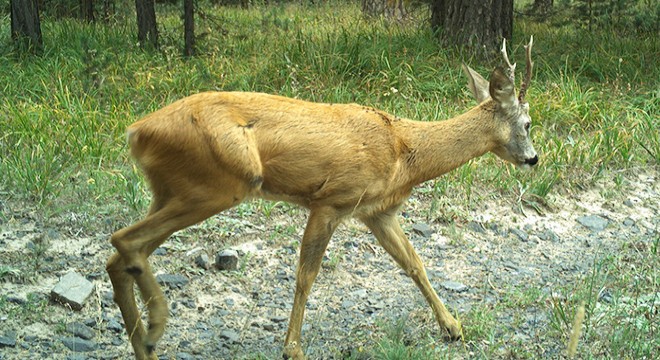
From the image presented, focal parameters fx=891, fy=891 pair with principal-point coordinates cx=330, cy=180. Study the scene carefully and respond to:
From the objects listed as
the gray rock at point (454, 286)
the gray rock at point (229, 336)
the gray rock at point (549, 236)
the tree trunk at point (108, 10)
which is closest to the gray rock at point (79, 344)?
the gray rock at point (229, 336)

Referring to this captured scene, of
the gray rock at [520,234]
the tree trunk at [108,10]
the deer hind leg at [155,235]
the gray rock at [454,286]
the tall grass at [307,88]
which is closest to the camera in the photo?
the deer hind leg at [155,235]

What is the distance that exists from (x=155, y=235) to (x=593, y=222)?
4127 millimetres

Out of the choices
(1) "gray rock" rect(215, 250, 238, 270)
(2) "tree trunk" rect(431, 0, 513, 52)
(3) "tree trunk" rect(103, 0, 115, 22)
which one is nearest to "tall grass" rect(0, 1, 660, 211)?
(2) "tree trunk" rect(431, 0, 513, 52)

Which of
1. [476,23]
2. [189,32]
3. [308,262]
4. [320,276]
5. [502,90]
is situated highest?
[502,90]

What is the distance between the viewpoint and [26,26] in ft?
33.0

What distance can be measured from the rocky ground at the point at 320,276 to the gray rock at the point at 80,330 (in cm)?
1

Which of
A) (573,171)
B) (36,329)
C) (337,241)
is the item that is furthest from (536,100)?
(36,329)

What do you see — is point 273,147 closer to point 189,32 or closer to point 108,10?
point 189,32

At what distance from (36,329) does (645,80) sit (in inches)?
277

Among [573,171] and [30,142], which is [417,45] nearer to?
[573,171]

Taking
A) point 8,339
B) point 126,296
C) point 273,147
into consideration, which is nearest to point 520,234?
point 273,147

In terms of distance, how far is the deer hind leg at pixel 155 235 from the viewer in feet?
15.1

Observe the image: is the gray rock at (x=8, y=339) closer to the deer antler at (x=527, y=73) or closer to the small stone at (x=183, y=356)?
the small stone at (x=183, y=356)

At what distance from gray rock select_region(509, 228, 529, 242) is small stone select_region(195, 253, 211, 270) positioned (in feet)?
8.23
